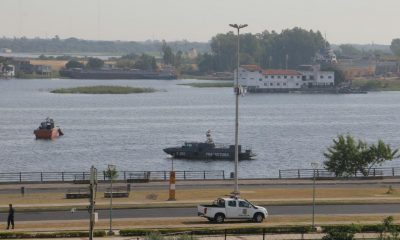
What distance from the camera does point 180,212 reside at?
5350 centimetres

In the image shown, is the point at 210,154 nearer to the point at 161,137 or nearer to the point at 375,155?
the point at 161,137

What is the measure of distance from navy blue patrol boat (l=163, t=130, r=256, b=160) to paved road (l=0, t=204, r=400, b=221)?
58314 mm

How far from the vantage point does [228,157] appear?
380ft

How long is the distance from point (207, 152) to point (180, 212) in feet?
206

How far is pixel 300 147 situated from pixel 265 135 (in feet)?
67.8

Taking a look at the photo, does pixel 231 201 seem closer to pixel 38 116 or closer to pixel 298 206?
pixel 298 206

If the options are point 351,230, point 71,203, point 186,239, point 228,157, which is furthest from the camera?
point 228,157

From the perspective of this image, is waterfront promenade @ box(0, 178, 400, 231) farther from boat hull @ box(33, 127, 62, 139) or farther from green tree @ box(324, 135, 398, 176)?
boat hull @ box(33, 127, 62, 139)

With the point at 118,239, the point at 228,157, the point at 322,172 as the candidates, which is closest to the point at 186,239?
the point at 118,239

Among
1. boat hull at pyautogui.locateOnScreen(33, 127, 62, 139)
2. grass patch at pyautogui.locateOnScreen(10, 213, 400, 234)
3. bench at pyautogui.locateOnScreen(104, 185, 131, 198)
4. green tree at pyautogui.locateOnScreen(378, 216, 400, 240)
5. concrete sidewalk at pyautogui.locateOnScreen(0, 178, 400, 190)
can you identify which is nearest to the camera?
green tree at pyautogui.locateOnScreen(378, 216, 400, 240)

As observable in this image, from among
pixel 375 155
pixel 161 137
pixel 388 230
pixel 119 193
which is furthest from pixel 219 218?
pixel 161 137

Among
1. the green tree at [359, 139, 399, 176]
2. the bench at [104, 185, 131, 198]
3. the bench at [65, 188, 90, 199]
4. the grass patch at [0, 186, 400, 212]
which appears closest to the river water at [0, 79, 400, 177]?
the green tree at [359, 139, 399, 176]

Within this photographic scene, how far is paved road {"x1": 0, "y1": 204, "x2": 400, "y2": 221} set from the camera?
5169cm

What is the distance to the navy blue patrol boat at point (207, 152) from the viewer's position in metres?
116
